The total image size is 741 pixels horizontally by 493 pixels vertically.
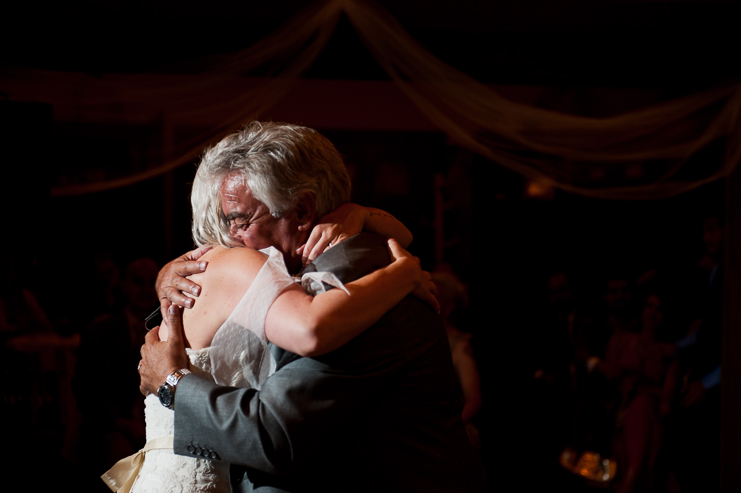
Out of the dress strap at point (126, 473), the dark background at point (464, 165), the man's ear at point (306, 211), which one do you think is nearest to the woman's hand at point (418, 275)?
the man's ear at point (306, 211)

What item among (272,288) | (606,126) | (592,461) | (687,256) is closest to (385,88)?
(606,126)

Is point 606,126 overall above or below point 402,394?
above

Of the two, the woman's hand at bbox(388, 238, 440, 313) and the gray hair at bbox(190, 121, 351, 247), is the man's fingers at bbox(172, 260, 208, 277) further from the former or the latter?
the woman's hand at bbox(388, 238, 440, 313)

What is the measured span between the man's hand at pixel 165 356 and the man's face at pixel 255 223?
0.75 ft

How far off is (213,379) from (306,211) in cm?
43

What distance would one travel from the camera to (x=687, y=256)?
4.91m

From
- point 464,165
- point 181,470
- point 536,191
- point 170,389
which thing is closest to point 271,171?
point 170,389

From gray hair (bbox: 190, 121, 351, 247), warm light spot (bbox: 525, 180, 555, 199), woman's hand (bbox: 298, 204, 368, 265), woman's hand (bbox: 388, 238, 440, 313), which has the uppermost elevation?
warm light spot (bbox: 525, 180, 555, 199)

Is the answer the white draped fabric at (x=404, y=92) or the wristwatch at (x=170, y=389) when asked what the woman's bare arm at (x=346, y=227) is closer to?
the wristwatch at (x=170, y=389)

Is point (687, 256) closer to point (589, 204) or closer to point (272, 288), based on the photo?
point (589, 204)

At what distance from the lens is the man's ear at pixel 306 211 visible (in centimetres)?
145

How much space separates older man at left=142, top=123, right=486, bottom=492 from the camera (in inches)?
46.2

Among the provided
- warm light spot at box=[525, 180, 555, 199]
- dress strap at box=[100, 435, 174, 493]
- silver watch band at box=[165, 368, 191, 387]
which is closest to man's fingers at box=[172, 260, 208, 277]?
silver watch band at box=[165, 368, 191, 387]

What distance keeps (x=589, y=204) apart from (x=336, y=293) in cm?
433
